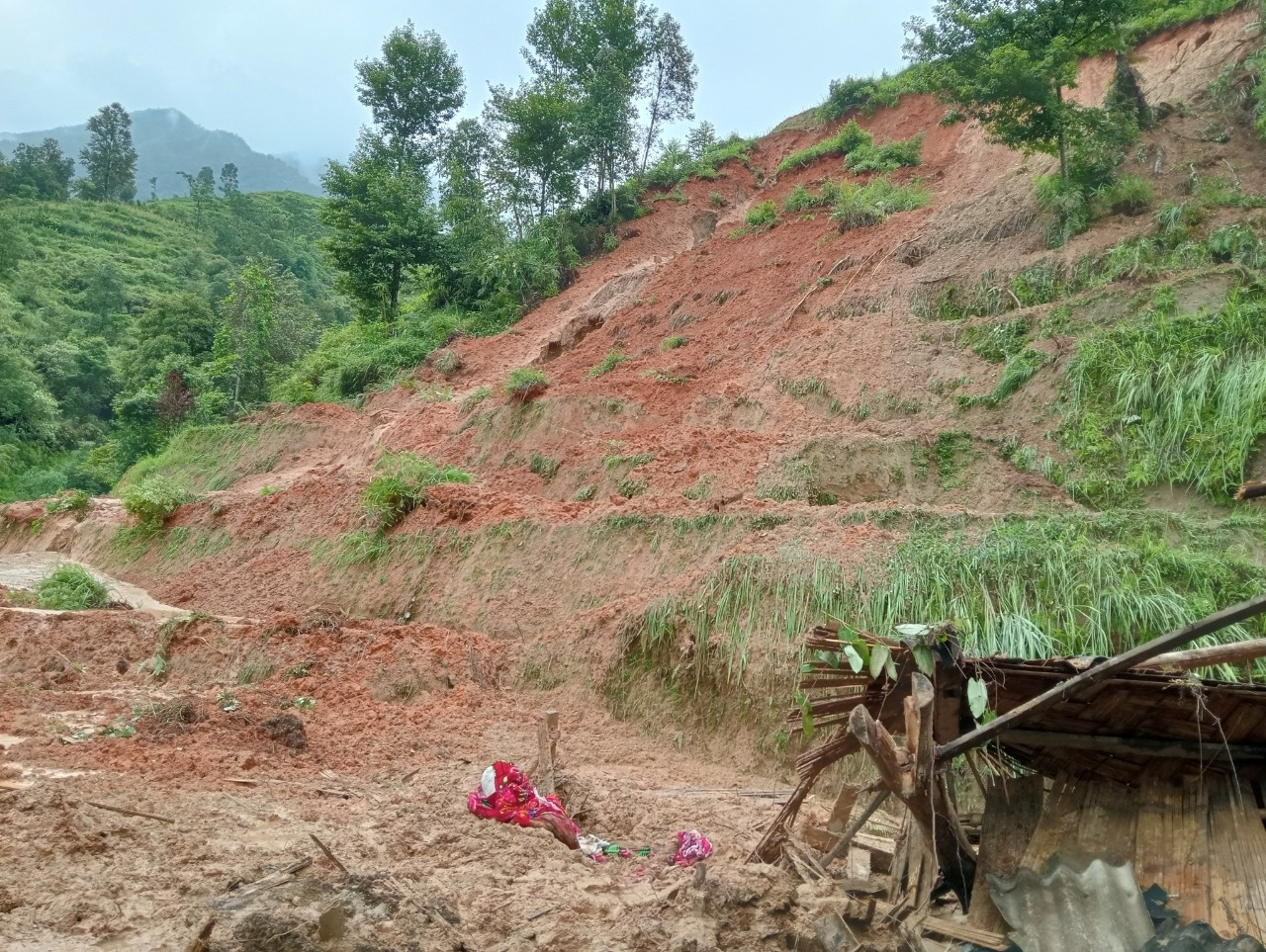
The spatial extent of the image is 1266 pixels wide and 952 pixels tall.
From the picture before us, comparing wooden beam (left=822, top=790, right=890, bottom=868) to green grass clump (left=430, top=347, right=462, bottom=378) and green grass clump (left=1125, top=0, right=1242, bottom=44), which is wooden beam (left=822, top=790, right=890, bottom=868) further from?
green grass clump (left=430, top=347, right=462, bottom=378)

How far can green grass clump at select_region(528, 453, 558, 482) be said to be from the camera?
43.4 ft

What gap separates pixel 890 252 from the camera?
14.9 m

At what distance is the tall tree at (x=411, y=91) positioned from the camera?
28.9 metres

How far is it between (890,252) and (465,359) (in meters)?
10.1

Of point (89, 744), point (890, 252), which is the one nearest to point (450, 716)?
point (89, 744)

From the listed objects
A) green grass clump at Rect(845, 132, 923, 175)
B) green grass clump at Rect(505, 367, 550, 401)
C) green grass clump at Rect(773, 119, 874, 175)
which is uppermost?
green grass clump at Rect(773, 119, 874, 175)

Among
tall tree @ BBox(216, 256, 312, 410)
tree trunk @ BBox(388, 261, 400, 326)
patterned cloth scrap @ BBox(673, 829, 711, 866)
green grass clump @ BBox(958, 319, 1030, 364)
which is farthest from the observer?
tall tree @ BBox(216, 256, 312, 410)

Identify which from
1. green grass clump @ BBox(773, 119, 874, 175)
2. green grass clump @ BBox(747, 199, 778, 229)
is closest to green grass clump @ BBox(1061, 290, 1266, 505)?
green grass clump @ BBox(747, 199, 778, 229)

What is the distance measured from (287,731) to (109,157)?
227ft

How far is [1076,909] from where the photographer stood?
339cm

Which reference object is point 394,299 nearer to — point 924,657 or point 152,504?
point 152,504

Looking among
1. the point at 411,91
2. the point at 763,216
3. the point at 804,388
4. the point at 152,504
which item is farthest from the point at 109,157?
the point at 804,388

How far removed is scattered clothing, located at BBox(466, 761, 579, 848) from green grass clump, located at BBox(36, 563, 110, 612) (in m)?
9.14

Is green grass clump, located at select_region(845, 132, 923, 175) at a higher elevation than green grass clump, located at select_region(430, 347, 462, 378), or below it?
higher
